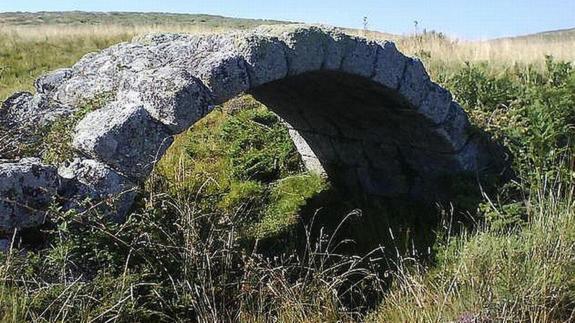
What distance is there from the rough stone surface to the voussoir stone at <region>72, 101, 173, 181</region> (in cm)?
31

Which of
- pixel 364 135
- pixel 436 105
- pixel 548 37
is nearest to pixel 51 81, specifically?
pixel 364 135

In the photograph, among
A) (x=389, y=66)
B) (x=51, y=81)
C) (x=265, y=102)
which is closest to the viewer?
(x=389, y=66)

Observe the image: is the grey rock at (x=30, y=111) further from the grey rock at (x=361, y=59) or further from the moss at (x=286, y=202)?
the grey rock at (x=361, y=59)

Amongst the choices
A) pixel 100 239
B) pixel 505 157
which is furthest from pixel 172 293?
pixel 505 157

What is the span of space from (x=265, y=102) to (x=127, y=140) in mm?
2503

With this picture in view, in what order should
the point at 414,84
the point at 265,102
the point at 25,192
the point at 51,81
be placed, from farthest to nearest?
1. the point at 265,102
2. the point at 51,81
3. the point at 414,84
4. the point at 25,192

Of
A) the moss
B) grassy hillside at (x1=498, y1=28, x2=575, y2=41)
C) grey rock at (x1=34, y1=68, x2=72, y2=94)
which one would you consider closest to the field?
the moss

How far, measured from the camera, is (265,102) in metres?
6.91

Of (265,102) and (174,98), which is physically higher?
(174,98)

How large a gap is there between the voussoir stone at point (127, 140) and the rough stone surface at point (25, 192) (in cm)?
31

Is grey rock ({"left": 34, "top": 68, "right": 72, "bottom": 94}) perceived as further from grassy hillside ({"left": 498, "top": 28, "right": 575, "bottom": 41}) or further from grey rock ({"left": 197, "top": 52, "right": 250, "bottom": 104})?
grassy hillside ({"left": 498, "top": 28, "right": 575, "bottom": 41})

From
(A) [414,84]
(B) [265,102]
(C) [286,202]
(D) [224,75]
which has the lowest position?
(C) [286,202]

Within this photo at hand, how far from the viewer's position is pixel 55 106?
548 centimetres

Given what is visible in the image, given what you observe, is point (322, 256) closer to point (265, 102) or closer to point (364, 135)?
point (364, 135)
